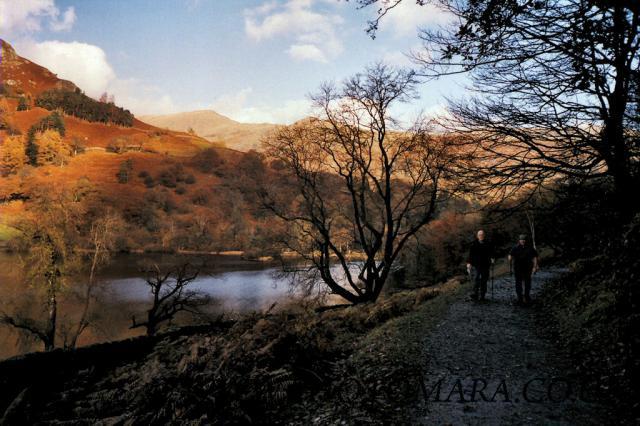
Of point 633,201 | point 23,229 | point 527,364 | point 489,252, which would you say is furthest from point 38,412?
point 23,229

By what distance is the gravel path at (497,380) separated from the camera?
377 cm

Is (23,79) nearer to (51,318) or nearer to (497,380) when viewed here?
(51,318)

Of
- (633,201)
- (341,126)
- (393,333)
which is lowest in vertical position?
(393,333)

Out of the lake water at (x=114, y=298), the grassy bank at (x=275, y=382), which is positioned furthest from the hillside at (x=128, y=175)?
the grassy bank at (x=275, y=382)

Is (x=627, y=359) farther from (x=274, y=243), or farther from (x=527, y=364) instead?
(x=274, y=243)

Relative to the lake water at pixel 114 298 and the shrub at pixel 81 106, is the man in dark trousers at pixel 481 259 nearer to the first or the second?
the lake water at pixel 114 298

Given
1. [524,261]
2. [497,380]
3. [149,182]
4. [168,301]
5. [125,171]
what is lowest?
[168,301]

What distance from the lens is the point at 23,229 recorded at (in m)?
24.2

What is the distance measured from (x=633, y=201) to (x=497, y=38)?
428 centimetres

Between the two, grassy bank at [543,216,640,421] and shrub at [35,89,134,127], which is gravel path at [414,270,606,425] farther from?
shrub at [35,89,134,127]

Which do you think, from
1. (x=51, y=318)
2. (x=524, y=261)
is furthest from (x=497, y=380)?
(x=51, y=318)

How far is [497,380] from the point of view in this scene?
471 centimetres

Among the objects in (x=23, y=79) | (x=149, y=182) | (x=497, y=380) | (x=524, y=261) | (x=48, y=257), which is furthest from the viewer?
(x=23, y=79)

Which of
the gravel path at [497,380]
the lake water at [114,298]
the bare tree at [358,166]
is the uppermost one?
the bare tree at [358,166]
